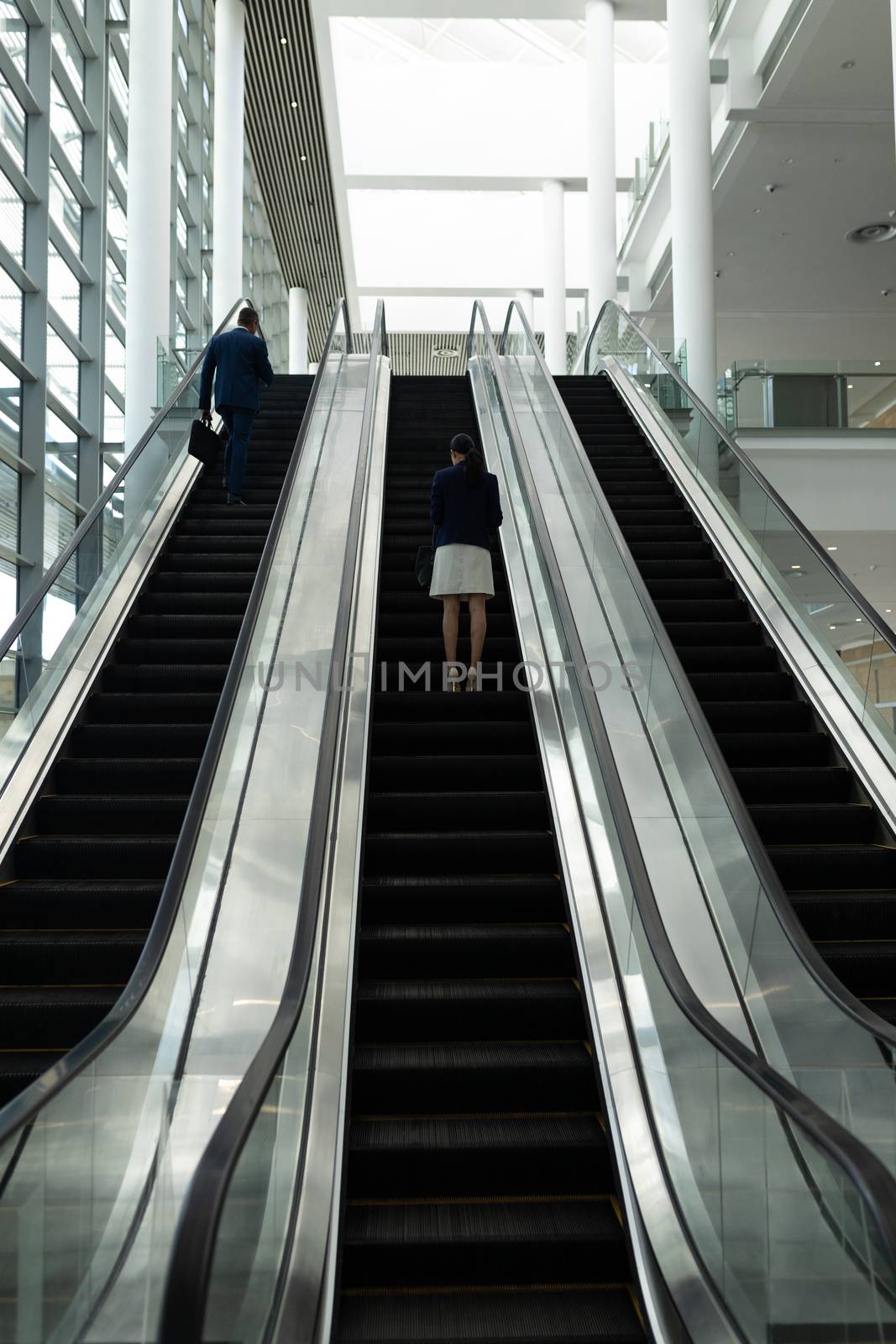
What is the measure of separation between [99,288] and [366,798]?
32.1ft

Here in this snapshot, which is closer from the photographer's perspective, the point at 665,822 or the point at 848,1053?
the point at 848,1053

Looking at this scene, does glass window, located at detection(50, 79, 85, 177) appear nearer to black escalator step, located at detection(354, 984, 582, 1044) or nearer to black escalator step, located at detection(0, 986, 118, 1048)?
black escalator step, located at detection(0, 986, 118, 1048)

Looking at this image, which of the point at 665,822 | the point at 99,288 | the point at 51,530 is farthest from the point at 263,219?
the point at 665,822

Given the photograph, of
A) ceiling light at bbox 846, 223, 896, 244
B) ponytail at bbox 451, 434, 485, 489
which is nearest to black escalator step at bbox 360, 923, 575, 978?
ponytail at bbox 451, 434, 485, 489

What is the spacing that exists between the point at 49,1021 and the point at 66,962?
0.32m

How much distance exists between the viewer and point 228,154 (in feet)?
56.5

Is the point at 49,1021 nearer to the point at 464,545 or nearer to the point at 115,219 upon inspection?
the point at 464,545

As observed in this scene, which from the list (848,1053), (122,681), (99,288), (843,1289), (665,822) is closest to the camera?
(843,1289)

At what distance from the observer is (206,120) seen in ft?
67.0

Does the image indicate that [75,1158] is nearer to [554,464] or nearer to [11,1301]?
[11,1301]

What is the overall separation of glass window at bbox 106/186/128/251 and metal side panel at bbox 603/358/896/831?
A: 768cm

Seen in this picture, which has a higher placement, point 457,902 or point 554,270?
point 554,270

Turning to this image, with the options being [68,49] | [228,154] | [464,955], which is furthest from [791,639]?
[228,154]

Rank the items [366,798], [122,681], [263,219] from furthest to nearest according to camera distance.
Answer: [263,219]
[122,681]
[366,798]
